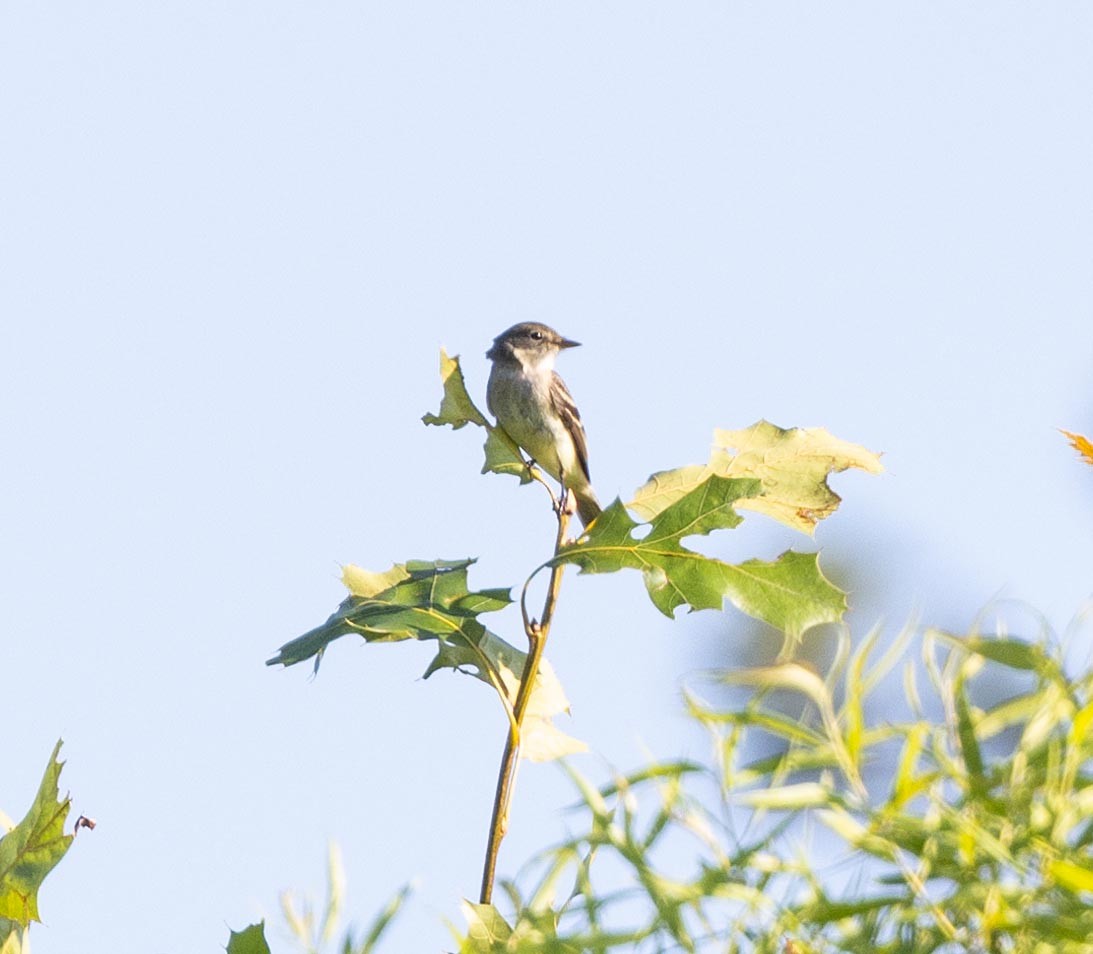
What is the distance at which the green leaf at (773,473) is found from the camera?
2.90 m

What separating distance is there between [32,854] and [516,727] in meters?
0.67

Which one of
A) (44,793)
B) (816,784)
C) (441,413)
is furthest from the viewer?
(441,413)

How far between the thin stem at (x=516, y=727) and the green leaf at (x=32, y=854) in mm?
552

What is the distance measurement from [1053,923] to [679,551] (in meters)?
1.32

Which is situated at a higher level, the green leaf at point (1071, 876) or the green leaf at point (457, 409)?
the green leaf at point (457, 409)

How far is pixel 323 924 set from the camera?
1.89m

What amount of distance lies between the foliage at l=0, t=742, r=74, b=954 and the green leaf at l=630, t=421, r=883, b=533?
1069mm

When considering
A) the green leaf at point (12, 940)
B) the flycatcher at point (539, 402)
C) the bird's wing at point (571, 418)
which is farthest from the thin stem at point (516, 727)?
the bird's wing at point (571, 418)

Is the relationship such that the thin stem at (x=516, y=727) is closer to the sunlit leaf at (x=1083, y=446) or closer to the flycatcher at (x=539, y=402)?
the sunlit leaf at (x=1083, y=446)

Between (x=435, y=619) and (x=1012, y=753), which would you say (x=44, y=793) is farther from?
(x=1012, y=753)

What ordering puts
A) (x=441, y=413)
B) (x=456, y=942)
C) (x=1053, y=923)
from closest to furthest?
(x=1053, y=923), (x=456, y=942), (x=441, y=413)

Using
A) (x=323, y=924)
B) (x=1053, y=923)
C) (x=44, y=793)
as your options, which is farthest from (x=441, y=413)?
(x=1053, y=923)

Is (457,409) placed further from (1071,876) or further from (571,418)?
(571,418)

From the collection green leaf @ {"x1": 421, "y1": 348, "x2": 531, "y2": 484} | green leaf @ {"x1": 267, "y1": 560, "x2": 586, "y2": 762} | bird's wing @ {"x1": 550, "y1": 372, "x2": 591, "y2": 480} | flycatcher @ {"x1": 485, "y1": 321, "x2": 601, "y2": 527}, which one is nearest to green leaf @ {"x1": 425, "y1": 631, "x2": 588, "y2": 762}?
green leaf @ {"x1": 267, "y1": 560, "x2": 586, "y2": 762}
